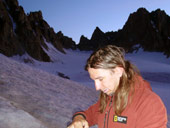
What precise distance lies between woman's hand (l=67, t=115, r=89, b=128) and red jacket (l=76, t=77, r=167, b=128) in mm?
182

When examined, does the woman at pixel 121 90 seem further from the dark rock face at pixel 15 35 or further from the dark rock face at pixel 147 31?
the dark rock face at pixel 147 31

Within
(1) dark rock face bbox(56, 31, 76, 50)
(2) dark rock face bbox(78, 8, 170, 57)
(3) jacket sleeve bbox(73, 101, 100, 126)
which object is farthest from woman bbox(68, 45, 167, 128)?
(1) dark rock face bbox(56, 31, 76, 50)

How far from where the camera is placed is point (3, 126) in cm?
303

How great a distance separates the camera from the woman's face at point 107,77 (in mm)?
1609

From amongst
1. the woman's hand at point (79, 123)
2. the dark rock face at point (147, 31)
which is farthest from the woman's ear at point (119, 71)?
the dark rock face at point (147, 31)

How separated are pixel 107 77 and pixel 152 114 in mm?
514

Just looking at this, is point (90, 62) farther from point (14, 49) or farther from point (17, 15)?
point (17, 15)

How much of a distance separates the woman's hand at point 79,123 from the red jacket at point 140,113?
0.18 meters

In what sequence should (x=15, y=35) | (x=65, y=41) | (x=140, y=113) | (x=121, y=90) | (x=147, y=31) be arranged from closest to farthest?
(x=140, y=113), (x=121, y=90), (x=15, y=35), (x=147, y=31), (x=65, y=41)

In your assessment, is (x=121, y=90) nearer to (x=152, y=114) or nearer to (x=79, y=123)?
(x=152, y=114)

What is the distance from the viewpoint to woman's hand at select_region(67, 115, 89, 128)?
1815 mm

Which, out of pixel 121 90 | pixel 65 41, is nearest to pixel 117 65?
pixel 121 90

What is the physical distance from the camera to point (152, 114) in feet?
4.37

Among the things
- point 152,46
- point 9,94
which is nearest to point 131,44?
point 152,46
